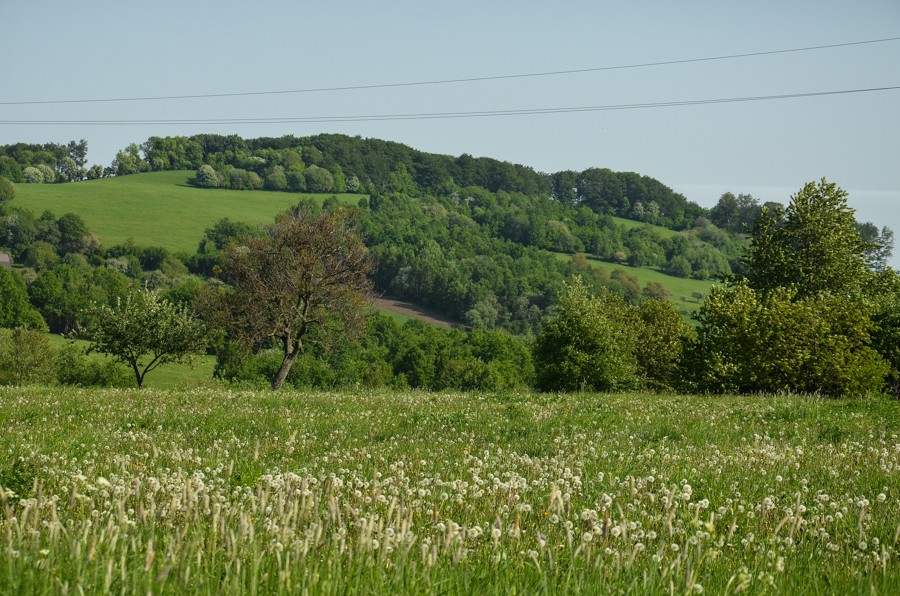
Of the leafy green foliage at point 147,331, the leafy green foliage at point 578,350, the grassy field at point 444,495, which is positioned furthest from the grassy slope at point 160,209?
the grassy field at point 444,495

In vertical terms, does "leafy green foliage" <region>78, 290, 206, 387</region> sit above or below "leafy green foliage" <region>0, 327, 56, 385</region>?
above

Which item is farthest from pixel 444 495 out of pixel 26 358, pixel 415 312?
pixel 415 312

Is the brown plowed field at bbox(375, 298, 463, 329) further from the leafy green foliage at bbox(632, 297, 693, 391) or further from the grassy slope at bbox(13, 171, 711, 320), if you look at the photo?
the leafy green foliage at bbox(632, 297, 693, 391)

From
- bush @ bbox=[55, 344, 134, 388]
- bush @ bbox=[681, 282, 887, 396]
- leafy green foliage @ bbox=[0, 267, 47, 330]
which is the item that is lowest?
bush @ bbox=[55, 344, 134, 388]

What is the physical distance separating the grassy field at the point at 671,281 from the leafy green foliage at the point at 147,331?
4498 inches

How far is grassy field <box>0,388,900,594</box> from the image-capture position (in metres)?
4.04

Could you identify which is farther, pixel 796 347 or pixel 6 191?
pixel 6 191

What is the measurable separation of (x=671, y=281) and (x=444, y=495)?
172 metres

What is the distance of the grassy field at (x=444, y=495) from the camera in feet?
13.3

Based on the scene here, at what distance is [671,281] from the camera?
171750 mm

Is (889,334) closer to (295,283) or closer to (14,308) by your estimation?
(295,283)

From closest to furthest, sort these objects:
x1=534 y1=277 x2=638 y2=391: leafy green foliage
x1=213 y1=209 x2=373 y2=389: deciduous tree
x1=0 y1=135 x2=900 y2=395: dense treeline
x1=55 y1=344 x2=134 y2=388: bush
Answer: x1=0 y1=135 x2=900 y2=395: dense treeline, x1=213 y1=209 x2=373 y2=389: deciduous tree, x1=534 y1=277 x2=638 y2=391: leafy green foliage, x1=55 y1=344 x2=134 y2=388: bush

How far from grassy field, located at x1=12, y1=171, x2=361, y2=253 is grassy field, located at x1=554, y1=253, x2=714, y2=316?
62.7 meters

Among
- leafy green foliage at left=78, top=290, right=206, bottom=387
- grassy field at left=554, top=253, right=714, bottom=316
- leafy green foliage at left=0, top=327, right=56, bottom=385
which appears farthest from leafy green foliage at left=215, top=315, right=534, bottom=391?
leafy green foliage at left=78, top=290, right=206, bottom=387
